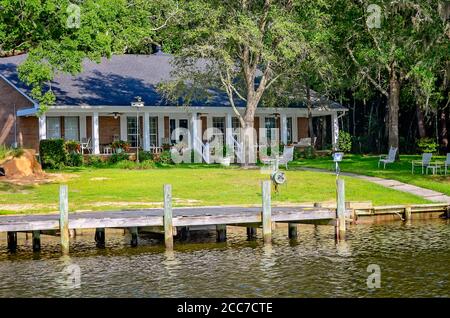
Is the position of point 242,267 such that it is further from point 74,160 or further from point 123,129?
point 123,129

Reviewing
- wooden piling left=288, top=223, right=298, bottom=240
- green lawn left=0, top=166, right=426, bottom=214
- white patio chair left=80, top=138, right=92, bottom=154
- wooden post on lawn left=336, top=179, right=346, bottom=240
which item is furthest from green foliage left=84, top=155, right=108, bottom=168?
wooden post on lawn left=336, top=179, right=346, bottom=240

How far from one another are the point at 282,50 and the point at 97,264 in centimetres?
2021

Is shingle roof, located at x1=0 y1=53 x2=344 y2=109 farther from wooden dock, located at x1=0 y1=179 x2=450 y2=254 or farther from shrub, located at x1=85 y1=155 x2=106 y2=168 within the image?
wooden dock, located at x1=0 y1=179 x2=450 y2=254

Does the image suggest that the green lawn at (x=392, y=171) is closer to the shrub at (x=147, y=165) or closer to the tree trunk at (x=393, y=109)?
the tree trunk at (x=393, y=109)

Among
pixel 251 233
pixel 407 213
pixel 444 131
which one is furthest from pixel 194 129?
pixel 251 233

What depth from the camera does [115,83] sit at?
49719mm

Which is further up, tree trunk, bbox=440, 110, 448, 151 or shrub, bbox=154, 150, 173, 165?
tree trunk, bbox=440, 110, 448, 151

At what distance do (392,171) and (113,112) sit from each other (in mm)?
16669

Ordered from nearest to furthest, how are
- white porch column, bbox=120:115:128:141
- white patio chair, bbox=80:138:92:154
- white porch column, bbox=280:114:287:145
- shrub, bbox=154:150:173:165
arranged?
shrub, bbox=154:150:173:165, white patio chair, bbox=80:138:92:154, white porch column, bbox=120:115:128:141, white porch column, bbox=280:114:287:145

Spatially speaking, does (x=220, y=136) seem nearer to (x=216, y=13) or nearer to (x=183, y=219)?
(x=216, y=13)

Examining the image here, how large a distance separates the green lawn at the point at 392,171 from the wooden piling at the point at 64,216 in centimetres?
1559

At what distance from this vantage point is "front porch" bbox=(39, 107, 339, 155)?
4625 cm

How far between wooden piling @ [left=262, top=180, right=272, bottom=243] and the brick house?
21.1m
